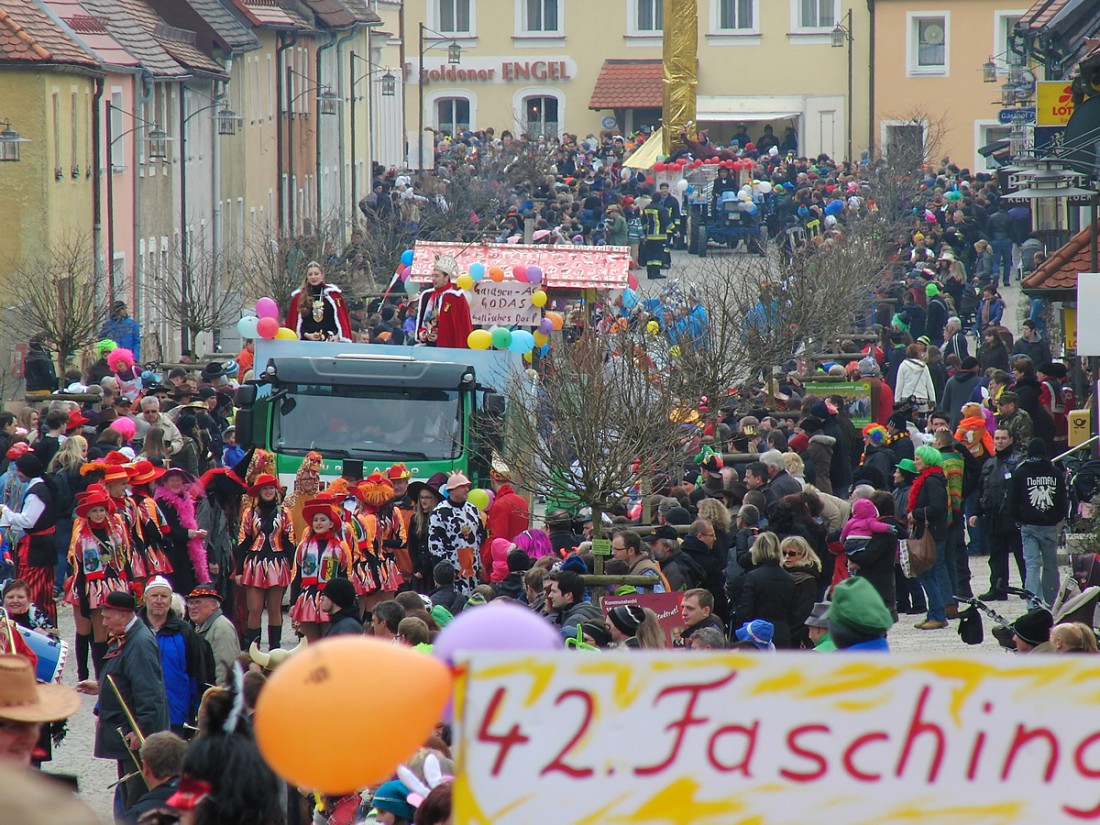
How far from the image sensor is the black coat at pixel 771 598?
1241 cm

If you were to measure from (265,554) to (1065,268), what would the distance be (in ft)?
37.7

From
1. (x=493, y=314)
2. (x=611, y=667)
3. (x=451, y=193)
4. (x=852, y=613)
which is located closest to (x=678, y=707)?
(x=611, y=667)

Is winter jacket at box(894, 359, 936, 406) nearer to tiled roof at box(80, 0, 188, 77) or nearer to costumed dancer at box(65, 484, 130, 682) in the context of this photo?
costumed dancer at box(65, 484, 130, 682)

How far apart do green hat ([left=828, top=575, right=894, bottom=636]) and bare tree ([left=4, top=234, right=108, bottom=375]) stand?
69.8 feet

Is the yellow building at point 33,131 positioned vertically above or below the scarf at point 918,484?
above

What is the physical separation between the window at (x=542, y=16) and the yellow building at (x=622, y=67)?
35mm

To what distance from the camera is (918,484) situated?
51.8 ft

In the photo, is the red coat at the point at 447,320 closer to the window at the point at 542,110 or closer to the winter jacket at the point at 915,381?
the winter jacket at the point at 915,381

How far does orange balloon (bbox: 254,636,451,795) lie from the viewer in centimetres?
383

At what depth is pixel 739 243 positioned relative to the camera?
50.3 metres

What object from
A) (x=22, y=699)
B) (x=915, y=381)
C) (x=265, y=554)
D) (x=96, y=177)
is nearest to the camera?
(x=22, y=699)

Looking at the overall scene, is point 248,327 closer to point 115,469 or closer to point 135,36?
point 115,469

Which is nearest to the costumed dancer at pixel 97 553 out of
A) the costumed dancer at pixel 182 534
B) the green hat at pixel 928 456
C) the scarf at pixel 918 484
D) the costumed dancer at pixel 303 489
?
the costumed dancer at pixel 182 534

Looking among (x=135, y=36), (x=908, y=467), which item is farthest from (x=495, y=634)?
(x=135, y=36)
